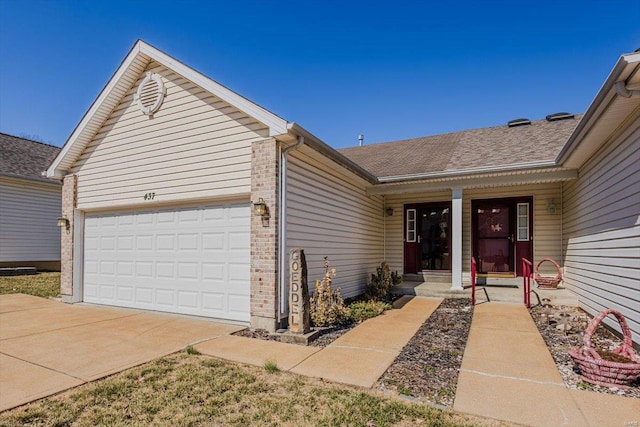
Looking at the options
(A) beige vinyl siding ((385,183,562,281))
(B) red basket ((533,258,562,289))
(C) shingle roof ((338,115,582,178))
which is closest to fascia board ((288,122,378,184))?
(C) shingle roof ((338,115,582,178))

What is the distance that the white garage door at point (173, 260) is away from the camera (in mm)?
6367

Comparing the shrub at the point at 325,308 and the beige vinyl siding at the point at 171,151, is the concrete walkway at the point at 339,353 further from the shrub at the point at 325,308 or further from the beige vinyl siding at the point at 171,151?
the beige vinyl siding at the point at 171,151

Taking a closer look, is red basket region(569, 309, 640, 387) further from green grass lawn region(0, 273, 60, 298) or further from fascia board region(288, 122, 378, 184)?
green grass lawn region(0, 273, 60, 298)

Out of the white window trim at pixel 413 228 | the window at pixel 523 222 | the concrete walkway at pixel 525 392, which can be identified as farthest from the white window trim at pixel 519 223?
the concrete walkway at pixel 525 392

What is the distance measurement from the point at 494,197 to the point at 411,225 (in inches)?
95.1

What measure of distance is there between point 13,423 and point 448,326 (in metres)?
5.68

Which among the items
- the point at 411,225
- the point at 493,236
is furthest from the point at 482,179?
the point at 411,225

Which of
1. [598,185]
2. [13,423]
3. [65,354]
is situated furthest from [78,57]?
[598,185]

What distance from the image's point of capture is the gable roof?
587 cm

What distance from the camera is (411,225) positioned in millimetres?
10781

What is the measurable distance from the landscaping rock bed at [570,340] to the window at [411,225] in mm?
3942

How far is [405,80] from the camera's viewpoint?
42.5 feet

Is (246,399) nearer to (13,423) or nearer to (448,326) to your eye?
(13,423)

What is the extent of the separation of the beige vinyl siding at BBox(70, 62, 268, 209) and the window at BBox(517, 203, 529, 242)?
735cm
